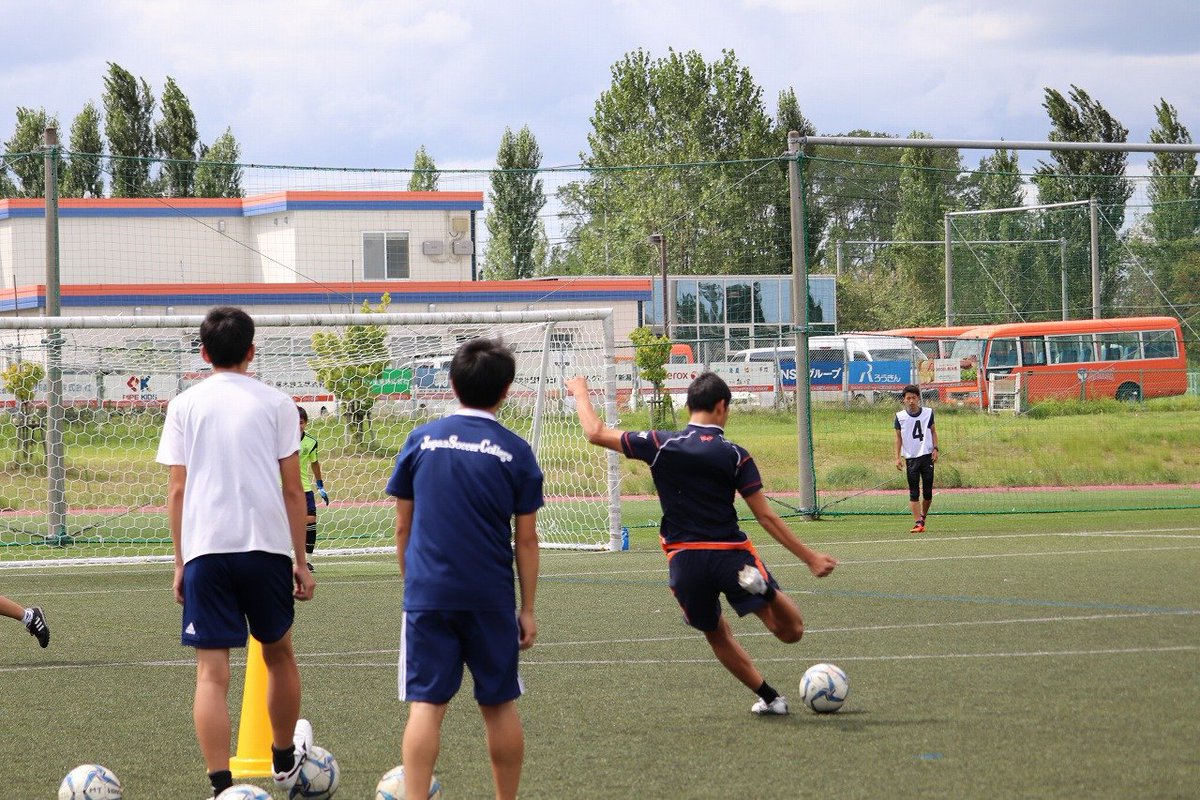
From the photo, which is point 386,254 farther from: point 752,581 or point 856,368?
point 752,581

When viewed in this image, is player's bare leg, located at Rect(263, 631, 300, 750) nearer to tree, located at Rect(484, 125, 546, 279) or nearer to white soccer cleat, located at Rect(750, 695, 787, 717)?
white soccer cleat, located at Rect(750, 695, 787, 717)

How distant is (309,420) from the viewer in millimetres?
17312

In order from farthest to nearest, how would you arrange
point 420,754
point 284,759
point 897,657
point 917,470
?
1. point 917,470
2. point 897,657
3. point 284,759
4. point 420,754

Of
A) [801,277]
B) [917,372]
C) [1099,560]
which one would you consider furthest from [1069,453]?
[1099,560]

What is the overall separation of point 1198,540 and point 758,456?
11.6m

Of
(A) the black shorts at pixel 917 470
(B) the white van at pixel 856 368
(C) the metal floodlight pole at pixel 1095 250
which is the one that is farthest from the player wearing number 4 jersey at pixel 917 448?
(B) the white van at pixel 856 368

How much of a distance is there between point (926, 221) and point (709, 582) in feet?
77.2

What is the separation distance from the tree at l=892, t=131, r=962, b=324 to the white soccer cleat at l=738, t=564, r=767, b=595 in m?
14.7

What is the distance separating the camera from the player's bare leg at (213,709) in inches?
194

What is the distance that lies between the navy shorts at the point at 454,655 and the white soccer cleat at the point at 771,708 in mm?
2259

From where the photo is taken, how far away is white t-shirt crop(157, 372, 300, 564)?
506cm

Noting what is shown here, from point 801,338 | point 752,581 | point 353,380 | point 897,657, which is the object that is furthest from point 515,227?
point 752,581

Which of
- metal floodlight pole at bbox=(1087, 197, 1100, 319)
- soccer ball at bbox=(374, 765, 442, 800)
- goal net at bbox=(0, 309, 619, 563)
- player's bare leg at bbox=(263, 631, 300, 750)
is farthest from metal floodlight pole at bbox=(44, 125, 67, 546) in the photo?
metal floodlight pole at bbox=(1087, 197, 1100, 319)

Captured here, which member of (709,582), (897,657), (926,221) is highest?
(926,221)
